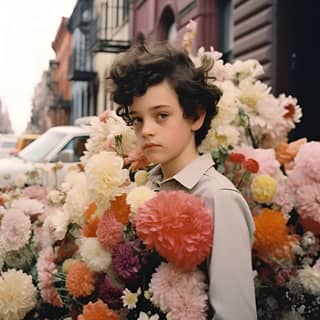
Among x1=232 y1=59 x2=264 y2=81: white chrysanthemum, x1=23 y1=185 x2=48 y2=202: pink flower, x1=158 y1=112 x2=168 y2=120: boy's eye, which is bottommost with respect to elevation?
x1=23 y1=185 x2=48 y2=202: pink flower

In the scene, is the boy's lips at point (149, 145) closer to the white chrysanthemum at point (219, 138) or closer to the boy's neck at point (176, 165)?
the boy's neck at point (176, 165)

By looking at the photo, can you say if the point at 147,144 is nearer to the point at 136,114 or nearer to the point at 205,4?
the point at 136,114

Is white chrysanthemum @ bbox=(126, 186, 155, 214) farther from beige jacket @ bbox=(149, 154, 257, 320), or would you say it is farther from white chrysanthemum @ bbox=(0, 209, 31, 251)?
white chrysanthemum @ bbox=(0, 209, 31, 251)

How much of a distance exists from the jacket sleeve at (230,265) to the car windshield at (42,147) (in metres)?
8.30

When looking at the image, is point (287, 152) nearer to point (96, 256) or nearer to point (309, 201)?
point (309, 201)

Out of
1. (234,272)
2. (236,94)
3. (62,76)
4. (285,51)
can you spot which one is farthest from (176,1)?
(62,76)

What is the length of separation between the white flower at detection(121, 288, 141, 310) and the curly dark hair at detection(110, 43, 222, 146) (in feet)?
1.86

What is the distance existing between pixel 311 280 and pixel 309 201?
0.28 metres

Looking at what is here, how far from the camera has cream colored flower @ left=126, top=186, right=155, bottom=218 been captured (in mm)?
2158

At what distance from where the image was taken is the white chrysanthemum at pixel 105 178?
2264 mm

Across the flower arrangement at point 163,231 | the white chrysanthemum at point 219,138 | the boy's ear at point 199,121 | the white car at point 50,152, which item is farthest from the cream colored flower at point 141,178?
the white car at point 50,152

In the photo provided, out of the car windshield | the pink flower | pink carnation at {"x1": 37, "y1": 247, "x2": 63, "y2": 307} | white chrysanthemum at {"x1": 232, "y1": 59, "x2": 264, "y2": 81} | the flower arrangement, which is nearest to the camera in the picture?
the flower arrangement

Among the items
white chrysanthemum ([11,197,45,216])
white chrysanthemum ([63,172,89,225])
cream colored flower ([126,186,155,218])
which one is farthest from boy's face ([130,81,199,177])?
white chrysanthemum ([11,197,45,216])

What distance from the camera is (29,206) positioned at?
304 centimetres
